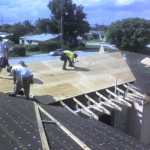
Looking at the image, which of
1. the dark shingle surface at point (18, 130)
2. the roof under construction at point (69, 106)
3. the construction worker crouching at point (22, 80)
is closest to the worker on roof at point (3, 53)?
the roof under construction at point (69, 106)

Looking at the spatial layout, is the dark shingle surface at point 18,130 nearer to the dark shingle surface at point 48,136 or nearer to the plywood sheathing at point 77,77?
the dark shingle surface at point 48,136

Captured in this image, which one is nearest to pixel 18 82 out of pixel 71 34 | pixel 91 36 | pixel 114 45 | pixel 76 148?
pixel 76 148

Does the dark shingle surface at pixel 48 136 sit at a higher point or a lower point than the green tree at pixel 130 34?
lower

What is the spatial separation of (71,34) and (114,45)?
479 inches

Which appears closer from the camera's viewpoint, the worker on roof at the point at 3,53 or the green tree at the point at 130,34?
the worker on roof at the point at 3,53

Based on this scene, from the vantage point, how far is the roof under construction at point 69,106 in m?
3.69

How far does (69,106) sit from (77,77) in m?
2.40

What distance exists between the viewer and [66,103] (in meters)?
9.30

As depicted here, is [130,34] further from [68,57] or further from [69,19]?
[68,57]

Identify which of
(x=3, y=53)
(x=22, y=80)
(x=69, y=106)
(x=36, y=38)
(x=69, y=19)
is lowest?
(x=69, y=106)

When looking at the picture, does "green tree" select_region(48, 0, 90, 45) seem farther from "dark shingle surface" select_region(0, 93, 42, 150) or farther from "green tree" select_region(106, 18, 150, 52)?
"dark shingle surface" select_region(0, 93, 42, 150)

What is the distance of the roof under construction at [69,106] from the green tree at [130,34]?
31.3m

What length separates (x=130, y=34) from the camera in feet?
154

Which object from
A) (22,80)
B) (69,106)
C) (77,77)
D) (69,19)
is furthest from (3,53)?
(69,19)
